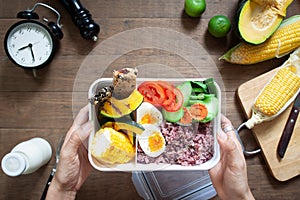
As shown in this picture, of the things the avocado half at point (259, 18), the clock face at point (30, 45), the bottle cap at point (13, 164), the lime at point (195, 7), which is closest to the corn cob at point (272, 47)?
the avocado half at point (259, 18)

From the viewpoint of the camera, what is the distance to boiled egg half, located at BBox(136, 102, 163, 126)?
83cm

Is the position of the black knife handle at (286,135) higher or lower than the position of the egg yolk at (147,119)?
lower

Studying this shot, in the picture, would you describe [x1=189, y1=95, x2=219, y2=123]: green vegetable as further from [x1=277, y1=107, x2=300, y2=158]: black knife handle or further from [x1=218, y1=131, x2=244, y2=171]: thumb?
[x1=277, y1=107, x2=300, y2=158]: black knife handle

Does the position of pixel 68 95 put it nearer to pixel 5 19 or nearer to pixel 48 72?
pixel 48 72

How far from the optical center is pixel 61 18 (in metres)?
1.20

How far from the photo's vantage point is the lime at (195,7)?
1133mm

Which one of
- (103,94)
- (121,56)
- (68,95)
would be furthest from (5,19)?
(103,94)

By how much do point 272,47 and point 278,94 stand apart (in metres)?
0.14

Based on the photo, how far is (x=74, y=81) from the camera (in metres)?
1.19

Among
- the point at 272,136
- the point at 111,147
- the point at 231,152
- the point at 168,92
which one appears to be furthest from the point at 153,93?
the point at 272,136

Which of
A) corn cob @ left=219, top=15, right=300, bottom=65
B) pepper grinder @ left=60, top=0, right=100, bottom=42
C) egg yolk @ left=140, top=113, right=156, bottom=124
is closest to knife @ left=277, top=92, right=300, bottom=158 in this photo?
corn cob @ left=219, top=15, right=300, bottom=65

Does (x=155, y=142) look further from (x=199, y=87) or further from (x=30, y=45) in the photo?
(x=30, y=45)

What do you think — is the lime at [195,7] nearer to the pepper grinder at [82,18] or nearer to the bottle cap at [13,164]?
the pepper grinder at [82,18]

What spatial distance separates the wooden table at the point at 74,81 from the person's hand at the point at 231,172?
18 cm
